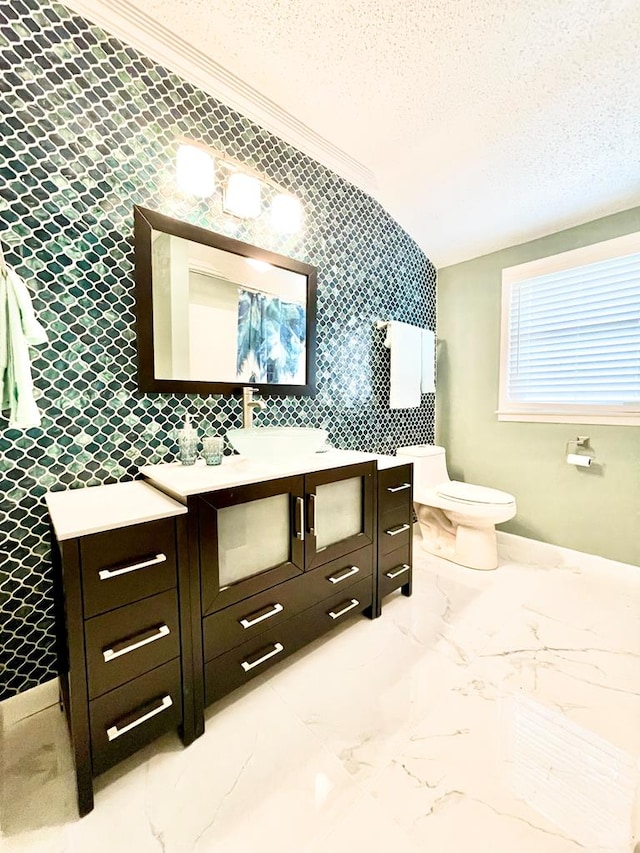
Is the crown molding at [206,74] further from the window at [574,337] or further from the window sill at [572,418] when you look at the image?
the window sill at [572,418]

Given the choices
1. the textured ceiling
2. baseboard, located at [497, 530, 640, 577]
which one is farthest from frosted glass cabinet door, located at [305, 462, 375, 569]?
the textured ceiling

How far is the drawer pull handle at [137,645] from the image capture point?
936 mm

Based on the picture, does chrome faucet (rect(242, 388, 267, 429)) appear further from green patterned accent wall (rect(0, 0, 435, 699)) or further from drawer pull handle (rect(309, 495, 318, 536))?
drawer pull handle (rect(309, 495, 318, 536))

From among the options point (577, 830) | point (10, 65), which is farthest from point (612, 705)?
point (10, 65)

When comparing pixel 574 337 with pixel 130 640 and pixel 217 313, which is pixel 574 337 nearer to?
pixel 217 313

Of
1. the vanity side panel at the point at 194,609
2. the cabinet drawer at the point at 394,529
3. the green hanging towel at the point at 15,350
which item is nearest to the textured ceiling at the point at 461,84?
the green hanging towel at the point at 15,350

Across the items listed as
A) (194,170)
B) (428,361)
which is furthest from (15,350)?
(428,361)

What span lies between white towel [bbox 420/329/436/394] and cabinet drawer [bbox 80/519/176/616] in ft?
6.85

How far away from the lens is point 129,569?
3.15 ft

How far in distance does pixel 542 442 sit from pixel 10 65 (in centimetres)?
305

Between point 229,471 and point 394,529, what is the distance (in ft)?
3.09

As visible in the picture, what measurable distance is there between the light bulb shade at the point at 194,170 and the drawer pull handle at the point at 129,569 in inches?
57.4

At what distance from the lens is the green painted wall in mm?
2102

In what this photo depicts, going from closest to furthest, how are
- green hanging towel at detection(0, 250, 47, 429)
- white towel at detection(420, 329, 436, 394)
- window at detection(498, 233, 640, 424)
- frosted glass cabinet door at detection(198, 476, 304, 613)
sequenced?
green hanging towel at detection(0, 250, 47, 429), frosted glass cabinet door at detection(198, 476, 304, 613), window at detection(498, 233, 640, 424), white towel at detection(420, 329, 436, 394)
